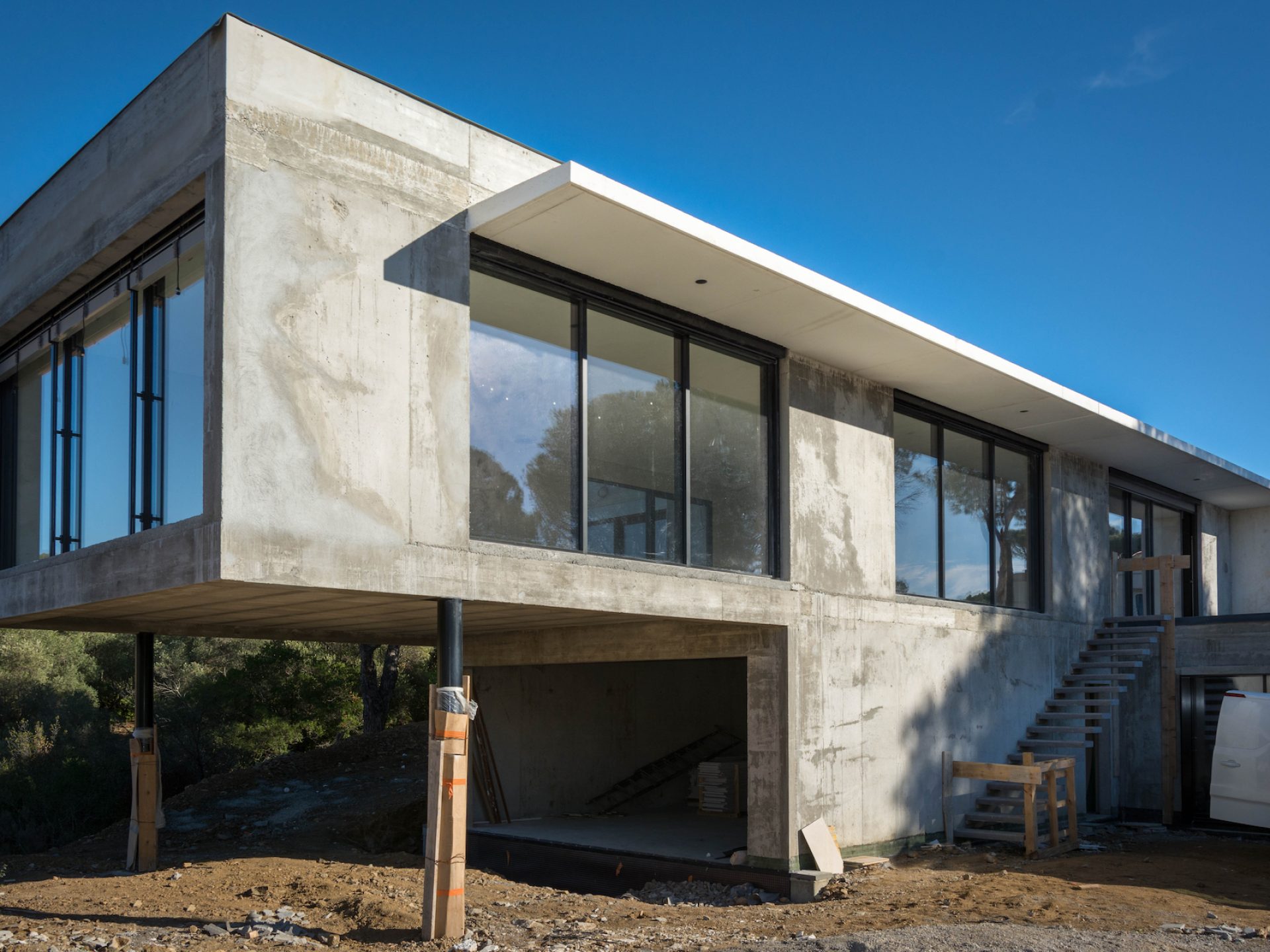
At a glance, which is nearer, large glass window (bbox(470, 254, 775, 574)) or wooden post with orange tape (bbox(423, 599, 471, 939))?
wooden post with orange tape (bbox(423, 599, 471, 939))

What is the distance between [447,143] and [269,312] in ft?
8.03

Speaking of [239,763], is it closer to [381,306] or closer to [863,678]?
[863,678]

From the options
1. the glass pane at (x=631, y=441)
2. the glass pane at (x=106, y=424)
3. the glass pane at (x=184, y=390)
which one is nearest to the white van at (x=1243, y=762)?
the glass pane at (x=631, y=441)

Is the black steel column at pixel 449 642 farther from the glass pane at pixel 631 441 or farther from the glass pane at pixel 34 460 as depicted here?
the glass pane at pixel 34 460

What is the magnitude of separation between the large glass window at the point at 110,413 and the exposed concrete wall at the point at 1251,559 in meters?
21.9

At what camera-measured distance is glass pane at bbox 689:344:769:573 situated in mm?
11156

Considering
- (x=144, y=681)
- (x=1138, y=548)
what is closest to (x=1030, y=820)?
(x=1138, y=548)

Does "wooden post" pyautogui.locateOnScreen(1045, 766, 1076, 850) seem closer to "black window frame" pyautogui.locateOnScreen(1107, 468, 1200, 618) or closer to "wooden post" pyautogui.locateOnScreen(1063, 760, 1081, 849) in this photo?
"wooden post" pyautogui.locateOnScreen(1063, 760, 1081, 849)

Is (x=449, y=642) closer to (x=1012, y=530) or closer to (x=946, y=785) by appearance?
(x=946, y=785)

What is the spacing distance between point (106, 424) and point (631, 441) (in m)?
4.81

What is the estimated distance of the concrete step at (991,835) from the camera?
12945 millimetres

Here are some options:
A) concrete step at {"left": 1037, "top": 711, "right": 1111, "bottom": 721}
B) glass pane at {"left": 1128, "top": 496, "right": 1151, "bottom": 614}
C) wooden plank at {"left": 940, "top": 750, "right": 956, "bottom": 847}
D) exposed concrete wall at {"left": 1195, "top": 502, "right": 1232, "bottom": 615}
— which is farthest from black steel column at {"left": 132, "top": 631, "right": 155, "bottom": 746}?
exposed concrete wall at {"left": 1195, "top": 502, "right": 1232, "bottom": 615}

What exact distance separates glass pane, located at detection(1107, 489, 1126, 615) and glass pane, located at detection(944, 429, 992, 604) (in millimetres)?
4169

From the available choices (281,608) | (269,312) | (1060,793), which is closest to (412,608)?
(281,608)
